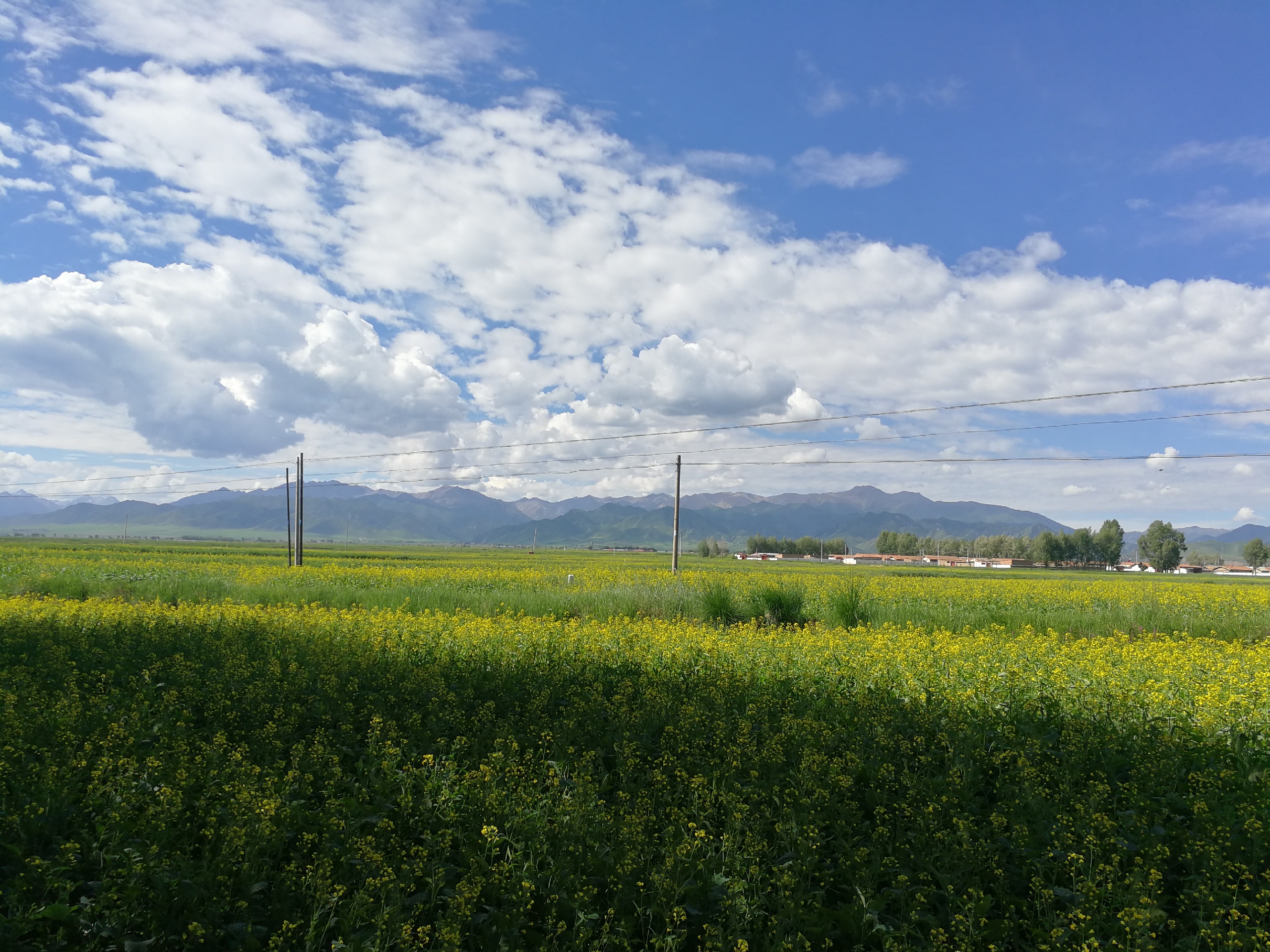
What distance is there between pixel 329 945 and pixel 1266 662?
1462 cm

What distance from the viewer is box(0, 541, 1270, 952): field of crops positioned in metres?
3.95

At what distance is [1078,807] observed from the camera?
5.06m

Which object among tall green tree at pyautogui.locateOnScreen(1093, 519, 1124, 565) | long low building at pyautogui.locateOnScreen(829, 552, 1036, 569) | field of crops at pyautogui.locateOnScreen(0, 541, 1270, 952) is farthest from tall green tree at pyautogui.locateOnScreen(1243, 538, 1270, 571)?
field of crops at pyautogui.locateOnScreen(0, 541, 1270, 952)

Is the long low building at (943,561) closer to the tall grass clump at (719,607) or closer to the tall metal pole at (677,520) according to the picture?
the tall metal pole at (677,520)

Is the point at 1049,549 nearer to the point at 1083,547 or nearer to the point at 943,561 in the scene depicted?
the point at 1083,547

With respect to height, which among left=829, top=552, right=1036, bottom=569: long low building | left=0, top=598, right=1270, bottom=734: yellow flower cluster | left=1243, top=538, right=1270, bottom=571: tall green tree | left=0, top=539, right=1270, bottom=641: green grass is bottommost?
left=829, top=552, right=1036, bottom=569: long low building

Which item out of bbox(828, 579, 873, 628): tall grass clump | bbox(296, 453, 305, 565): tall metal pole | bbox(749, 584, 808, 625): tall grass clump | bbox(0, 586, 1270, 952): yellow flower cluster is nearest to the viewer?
bbox(0, 586, 1270, 952): yellow flower cluster

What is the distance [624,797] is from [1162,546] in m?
195

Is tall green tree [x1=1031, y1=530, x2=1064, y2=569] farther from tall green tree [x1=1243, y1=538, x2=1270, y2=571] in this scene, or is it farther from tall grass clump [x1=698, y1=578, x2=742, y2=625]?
tall grass clump [x1=698, y1=578, x2=742, y2=625]

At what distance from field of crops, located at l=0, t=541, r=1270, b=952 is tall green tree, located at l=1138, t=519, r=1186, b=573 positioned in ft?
568

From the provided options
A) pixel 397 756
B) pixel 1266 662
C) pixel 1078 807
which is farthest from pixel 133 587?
pixel 1266 662

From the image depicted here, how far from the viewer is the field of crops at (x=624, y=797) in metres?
3.95

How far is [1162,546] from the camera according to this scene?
514 feet

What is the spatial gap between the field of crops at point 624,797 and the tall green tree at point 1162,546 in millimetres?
173011
